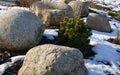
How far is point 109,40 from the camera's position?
38.1 feet

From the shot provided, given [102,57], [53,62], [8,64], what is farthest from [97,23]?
[53,62]

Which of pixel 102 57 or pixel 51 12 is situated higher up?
pixel 51 12

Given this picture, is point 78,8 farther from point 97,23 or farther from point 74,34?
point 74,34

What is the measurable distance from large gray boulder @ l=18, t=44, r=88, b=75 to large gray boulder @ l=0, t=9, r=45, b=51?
5.48 ft

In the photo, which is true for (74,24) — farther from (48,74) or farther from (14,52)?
(48,74)

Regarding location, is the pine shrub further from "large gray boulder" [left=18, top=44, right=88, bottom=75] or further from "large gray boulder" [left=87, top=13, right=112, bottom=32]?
"large gray boulder" [left=87, top=13, right=112, bottom=32]

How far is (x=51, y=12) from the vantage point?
12234 mm

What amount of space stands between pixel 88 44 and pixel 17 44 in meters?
2.37

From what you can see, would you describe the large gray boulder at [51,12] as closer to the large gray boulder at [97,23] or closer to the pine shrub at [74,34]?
the large gray boulder at [97,23]

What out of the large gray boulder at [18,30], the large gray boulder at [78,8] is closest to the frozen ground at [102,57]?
the large gray boulder at [18,30]

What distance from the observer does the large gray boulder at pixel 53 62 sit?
734cm

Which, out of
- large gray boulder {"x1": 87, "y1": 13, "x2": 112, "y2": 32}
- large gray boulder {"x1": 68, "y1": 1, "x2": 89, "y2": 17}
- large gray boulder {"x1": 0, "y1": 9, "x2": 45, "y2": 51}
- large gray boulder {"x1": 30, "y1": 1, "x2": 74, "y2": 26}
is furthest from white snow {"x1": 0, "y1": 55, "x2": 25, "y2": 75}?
large gray boulder {"x1": 68, "y1": 1, "x2": 89, "y2": 17}

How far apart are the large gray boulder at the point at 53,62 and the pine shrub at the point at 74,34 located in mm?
2270

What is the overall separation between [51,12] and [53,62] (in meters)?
5.11
